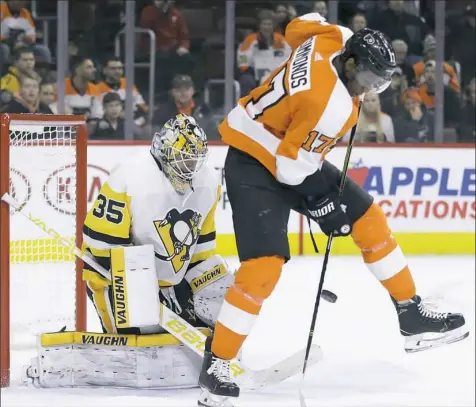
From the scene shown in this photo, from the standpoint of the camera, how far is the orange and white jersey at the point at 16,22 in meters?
6.69

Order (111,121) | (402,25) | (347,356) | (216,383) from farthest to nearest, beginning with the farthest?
(402,25)
(111,121)
(347,356)
(216,383)

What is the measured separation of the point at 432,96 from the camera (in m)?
7.00

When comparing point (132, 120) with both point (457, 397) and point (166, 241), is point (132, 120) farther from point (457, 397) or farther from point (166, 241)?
point (457, 397)

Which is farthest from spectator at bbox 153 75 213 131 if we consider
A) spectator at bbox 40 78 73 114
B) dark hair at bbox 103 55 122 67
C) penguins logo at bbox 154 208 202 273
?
penguins logo at bbox 154 208 202 273

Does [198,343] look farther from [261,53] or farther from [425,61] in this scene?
[425,61]

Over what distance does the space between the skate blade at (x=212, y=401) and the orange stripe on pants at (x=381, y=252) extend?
647mm

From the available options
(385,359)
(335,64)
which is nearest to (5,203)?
(335,64)

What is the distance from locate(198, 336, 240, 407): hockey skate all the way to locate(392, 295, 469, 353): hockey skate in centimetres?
62

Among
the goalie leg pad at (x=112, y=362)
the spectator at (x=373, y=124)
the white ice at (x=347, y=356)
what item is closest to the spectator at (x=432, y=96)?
the spectator at (x=373, y=124)

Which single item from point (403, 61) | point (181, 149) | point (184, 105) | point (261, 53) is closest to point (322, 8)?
point (261, 53)

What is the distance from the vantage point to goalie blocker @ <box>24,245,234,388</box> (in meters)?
3.30

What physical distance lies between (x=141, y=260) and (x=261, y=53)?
12.7 feet

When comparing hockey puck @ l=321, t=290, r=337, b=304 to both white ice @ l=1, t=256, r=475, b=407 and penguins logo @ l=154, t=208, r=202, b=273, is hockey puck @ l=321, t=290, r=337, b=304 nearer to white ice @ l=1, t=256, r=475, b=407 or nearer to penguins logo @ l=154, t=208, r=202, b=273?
white ice @ l=1, t=256, r=475, b=407

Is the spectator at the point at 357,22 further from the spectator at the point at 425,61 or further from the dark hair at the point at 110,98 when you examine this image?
the dark hair at the point at 110,98
